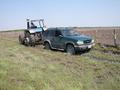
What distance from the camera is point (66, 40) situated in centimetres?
1636

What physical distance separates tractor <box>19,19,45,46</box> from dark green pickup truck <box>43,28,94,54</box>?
233 cm

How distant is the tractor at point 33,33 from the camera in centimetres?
2109

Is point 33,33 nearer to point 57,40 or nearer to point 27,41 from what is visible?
point 27,41

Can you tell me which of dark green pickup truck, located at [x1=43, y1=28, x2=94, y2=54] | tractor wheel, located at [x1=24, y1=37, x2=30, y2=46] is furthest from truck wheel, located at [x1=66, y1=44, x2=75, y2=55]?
tractor wheel, located at [x1=24, y1=37, x2=30, y2=46]

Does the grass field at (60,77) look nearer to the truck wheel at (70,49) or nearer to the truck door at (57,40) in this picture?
the truck wheel at (70,49)

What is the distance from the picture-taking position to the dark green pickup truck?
15678 mm

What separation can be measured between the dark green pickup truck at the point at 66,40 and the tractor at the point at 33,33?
233 cm

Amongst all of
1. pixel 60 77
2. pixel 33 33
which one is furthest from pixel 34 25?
pixel 60 77

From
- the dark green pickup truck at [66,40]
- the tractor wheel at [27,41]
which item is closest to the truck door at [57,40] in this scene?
the dark green pickup truck at [66,40]

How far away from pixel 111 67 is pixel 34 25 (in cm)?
1255

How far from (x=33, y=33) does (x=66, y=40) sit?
5.74 metres

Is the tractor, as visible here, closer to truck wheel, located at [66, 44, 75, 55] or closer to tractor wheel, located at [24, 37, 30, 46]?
tractor wheel, located at [24, 37, 30, 46]

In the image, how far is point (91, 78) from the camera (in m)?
8.89

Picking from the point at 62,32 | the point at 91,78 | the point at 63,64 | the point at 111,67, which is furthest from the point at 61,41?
the point at 91,78
